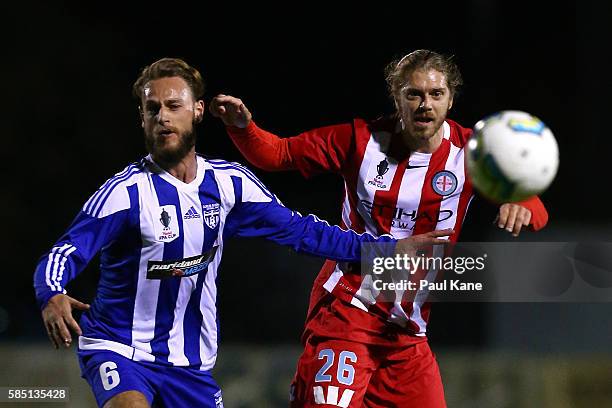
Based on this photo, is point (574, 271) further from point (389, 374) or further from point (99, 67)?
point (99, 67)

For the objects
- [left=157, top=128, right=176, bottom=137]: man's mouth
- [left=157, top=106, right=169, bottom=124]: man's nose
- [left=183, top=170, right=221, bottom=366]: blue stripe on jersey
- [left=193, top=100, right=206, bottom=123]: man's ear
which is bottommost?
[left=183, top=170, right=221, bottom=366]: blue stripe on jersey

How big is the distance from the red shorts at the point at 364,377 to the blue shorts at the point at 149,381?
0.44m

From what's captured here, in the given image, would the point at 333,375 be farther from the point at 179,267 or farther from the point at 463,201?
the point at 463,201

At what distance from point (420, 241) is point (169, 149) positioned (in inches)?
44.0

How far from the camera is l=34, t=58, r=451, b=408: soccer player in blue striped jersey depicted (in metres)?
3.67

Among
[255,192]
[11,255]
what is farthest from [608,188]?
[11,255]

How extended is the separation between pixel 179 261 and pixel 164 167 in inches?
15.2

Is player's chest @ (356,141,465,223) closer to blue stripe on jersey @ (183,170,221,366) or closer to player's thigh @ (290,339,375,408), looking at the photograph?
player's thigh @ (290,339,375,408)

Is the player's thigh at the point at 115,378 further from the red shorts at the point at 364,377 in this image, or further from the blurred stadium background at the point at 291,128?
the blurred stadium background at the point at 291,128

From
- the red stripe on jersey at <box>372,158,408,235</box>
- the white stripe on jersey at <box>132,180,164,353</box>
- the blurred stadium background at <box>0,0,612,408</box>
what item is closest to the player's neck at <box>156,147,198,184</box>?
the white stripe on jersey at <box>132,180,164,353</box>

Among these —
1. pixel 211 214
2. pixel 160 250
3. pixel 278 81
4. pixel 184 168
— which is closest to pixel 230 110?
pixel 184 168

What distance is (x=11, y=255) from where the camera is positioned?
22.4ft

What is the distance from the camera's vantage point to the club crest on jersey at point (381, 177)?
4242 mm

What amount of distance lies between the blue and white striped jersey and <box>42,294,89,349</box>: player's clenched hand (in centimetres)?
31
